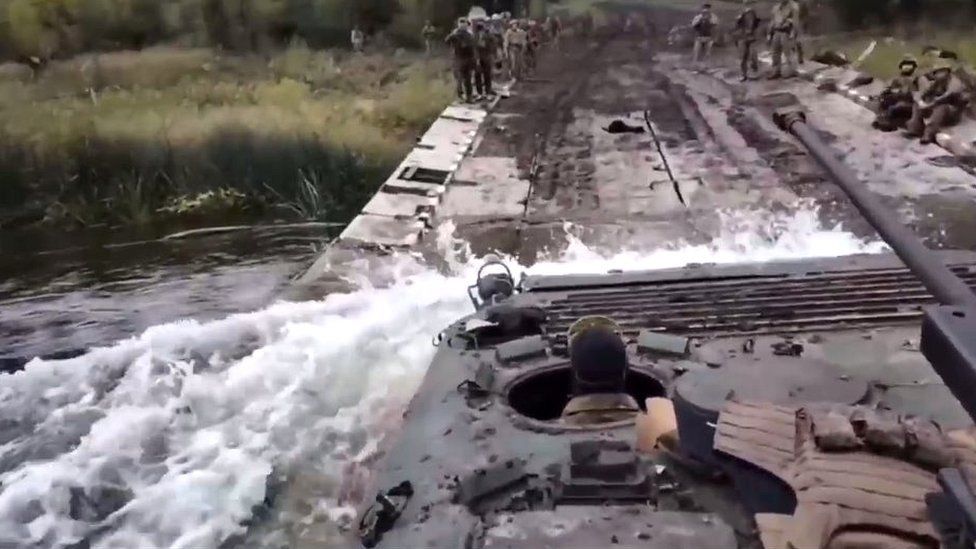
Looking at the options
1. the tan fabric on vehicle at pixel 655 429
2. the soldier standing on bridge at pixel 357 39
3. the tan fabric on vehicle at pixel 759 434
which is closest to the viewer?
the tan fabric on vehicle at pixel 759 434

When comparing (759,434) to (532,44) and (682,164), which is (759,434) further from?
(532,44)

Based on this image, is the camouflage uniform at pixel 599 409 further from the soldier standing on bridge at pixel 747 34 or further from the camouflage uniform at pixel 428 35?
the soldier standing on bridge at pixel 747 34

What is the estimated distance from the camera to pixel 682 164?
614 inches

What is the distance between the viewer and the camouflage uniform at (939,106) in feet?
51.7

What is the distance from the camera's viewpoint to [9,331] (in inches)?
514

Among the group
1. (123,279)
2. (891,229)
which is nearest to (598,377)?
(891,229)

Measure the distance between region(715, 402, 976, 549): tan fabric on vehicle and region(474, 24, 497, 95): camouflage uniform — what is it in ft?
59.7

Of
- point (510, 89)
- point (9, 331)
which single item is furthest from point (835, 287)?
point (510, 89)

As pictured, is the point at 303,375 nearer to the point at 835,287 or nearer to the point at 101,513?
the point at 101,513

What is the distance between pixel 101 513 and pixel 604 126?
12067 mm

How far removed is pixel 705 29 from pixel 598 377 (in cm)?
2120

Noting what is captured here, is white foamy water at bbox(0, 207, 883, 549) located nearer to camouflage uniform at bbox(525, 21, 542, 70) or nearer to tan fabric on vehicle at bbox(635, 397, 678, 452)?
tan fabric on vehicle at bbox(635, 397, 678, 452)

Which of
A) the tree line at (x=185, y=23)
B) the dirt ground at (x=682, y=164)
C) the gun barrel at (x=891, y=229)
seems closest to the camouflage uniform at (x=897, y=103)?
the dirt ground at (x=682, y=164)

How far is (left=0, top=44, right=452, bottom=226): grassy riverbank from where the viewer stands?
17125 millimetres
